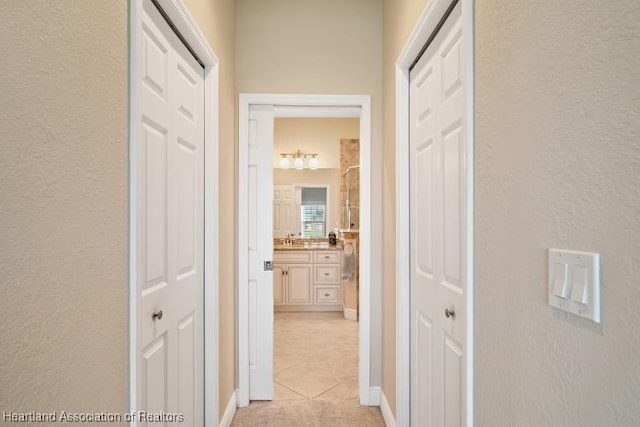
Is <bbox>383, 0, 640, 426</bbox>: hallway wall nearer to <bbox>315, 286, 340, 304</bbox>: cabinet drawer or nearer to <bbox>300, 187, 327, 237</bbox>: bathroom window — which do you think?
<bbox>315, 286, 340, 304</bbox>: cabinet drawer

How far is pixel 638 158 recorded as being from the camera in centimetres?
57

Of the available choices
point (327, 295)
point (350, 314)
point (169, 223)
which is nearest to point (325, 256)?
point (327, 295)

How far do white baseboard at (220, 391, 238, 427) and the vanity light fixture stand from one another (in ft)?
12.3

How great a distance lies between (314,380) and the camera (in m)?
3.04

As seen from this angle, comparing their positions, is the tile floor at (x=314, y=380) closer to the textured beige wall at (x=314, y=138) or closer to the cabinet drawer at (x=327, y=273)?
the cabinet drawer at (x=327, y=273)

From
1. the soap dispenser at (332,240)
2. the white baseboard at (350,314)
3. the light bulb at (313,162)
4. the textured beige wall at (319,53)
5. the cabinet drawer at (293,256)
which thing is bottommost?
the white baseboard at (350,314)

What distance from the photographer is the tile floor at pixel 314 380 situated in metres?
2.45

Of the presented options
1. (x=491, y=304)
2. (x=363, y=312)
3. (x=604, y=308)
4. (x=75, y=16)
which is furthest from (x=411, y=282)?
(x=75, y=16)

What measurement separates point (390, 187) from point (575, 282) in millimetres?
1629

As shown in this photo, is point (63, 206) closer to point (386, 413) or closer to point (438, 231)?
point (438, 231)

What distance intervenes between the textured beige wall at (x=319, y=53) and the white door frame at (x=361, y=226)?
0.13 feet

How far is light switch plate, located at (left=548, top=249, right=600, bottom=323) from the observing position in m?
0.66

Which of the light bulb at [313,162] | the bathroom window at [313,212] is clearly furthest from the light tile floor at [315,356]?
the light bulb at [313,162]

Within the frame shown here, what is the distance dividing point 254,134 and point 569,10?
2.13 m
